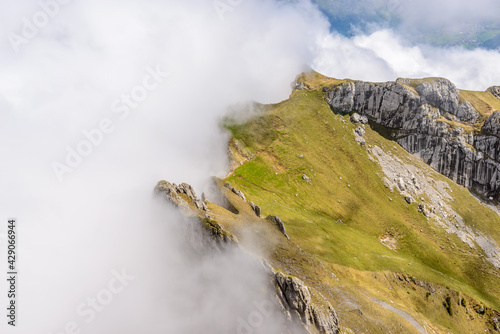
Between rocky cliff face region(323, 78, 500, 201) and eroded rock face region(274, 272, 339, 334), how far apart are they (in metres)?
174

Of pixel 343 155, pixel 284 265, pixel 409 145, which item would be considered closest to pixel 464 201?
pixel 409 145

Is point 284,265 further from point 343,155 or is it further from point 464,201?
point 464,201

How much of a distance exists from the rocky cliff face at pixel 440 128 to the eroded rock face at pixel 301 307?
17357cm

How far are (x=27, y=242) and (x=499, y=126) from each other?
27921 cm

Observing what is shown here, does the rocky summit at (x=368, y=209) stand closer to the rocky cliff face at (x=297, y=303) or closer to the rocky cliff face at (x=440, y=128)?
the rocky cliff face at (x=297, y=303)

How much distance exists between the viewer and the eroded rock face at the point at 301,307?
48.0m

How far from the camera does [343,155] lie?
554 ft

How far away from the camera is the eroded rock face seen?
48031 mm

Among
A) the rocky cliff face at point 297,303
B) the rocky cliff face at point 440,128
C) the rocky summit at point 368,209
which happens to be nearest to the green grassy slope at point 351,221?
the rocky summit at point 368,209

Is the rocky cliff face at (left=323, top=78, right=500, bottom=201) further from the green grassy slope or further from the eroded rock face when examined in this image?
the eroded rock face

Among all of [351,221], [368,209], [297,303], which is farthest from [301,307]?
[368,209]

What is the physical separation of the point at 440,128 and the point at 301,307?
8051 inches

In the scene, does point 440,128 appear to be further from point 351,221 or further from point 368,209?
point 351,221

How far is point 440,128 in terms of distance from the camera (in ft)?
630
